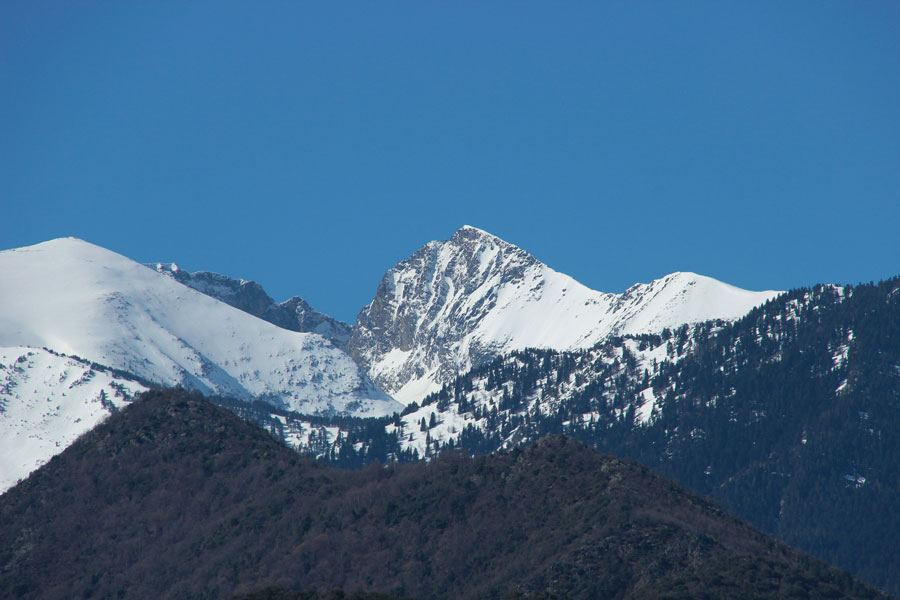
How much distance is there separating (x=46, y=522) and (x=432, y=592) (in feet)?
201

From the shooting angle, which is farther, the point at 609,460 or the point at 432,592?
the point at 609,460

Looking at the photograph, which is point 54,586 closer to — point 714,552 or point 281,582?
point 281,582

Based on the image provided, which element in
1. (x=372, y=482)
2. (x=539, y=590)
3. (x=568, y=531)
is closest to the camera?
(x=539, y=590)

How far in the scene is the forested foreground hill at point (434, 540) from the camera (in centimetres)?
15388

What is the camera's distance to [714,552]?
504 feet

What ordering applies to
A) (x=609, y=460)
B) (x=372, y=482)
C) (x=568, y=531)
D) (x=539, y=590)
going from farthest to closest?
1. (x=372, y=482)
2. (x=609, y=460)
3. (x=568, y=531)
4. (x=539, y=590)

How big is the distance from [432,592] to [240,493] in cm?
4220

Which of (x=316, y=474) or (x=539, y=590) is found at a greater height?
(x=316, y=474)

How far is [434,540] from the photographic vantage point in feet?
576

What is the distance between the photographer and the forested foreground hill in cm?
15388

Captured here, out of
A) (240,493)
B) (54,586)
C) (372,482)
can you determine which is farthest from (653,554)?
(54,586)

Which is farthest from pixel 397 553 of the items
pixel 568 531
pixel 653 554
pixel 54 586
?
pixel 54 586

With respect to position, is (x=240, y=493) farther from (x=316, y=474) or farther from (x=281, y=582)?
(x=281, y=582)

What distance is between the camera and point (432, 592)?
6516 inches
